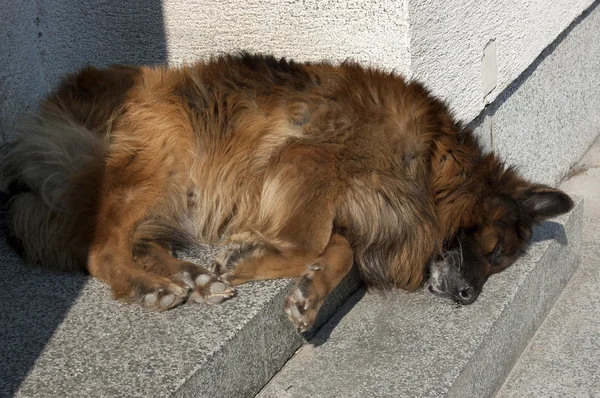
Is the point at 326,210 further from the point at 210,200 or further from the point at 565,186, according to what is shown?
the point at 565,186

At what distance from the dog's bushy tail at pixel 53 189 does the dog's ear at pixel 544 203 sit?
217 cm

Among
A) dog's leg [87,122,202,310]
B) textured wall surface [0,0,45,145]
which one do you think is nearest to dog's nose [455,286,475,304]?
dog's leg [87,122,202,310]

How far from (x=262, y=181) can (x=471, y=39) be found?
5.98 ft

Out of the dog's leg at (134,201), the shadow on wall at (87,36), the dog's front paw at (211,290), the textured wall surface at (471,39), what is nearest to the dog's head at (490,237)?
the textured wall surface at (471,39)

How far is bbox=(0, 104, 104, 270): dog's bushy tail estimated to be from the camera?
12.3 ft

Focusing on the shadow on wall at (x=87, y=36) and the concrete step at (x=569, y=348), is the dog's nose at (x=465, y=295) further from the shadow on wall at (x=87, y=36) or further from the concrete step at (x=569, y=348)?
the shadow on wall at (x=87, y=36)

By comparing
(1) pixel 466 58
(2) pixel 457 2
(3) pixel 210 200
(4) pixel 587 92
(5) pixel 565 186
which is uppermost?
(2) pixel 457 2

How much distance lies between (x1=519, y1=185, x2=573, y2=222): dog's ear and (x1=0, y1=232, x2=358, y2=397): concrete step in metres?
1.42

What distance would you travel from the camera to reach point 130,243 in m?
3.76

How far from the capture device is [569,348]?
4457 mm

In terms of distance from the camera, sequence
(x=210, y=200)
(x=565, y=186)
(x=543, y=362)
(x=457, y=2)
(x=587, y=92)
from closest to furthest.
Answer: (x=210, y=200)
(x=543, y=362)
(x=457, y=2)
(x=565, y=186)
(x=587, y=92)

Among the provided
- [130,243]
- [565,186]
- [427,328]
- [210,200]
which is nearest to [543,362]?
[427,328]

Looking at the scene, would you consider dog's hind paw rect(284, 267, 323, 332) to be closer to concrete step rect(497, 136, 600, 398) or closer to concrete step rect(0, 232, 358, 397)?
concrete step rect(0, 232, 358, 397)

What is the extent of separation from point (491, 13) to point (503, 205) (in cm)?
156
